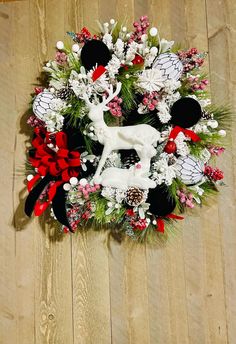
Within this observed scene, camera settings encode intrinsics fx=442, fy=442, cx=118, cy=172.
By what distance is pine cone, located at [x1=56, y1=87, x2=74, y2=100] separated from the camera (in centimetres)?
168

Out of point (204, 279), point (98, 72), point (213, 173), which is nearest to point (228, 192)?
point (213, 173)

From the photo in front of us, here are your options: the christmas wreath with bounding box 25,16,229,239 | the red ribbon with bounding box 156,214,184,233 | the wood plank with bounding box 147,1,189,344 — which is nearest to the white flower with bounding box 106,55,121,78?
the christmas wreath with bounding box 25,16,229,239

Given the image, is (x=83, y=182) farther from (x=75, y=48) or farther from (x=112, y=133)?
(x=75, y=48)

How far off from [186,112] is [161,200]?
33 cm

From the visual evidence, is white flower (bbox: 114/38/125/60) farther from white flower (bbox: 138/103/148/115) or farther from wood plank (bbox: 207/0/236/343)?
wood plank (bbox: 207/0/236/343)

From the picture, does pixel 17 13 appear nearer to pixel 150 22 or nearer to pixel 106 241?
pixel 150 22

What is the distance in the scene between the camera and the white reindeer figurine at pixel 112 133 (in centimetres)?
158

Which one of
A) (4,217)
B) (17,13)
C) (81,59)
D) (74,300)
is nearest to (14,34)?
(17,13)

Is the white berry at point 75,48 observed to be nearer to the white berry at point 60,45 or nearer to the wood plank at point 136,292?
the white berry at point 60,45

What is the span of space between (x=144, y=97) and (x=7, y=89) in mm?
634

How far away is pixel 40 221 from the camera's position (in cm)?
187

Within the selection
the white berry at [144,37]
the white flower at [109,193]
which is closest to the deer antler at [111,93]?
the white berry at [144,37]

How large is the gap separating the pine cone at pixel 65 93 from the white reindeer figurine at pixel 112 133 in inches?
3.9

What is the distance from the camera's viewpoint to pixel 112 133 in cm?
163
